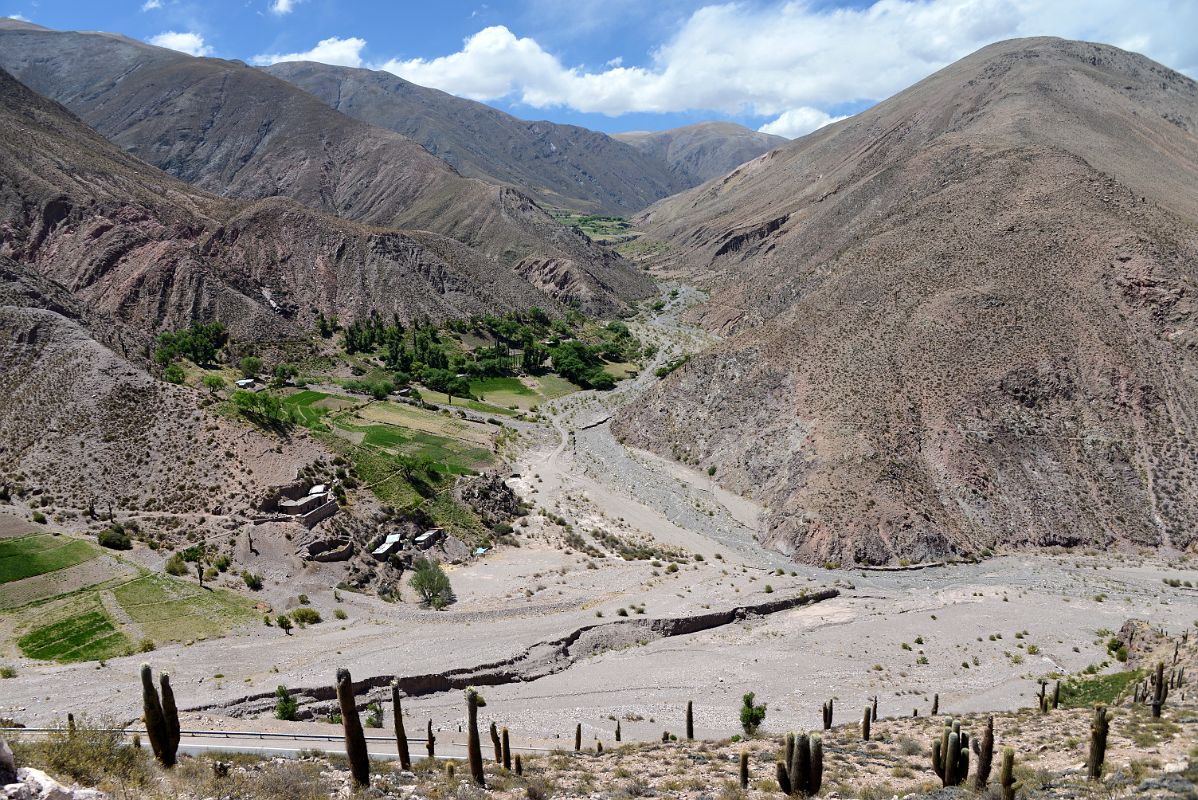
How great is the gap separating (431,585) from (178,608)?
1108 cm

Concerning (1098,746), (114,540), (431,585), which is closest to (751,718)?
(1098,746)

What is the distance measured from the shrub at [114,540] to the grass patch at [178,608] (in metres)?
3.19

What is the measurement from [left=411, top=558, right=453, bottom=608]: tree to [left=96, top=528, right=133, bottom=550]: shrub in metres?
13.8

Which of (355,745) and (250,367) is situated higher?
(250,367)

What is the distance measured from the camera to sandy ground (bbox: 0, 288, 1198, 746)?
86.2 ft

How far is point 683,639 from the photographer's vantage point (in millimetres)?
34406

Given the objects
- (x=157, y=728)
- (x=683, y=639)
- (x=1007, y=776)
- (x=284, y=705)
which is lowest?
(x=683, y=639)

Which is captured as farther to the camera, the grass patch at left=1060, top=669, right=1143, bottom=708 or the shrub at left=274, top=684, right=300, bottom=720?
the grass patch at left=1060, top=669, right=1143, bottom=708

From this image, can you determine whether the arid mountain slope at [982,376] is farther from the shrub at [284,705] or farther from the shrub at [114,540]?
the shrub at [114,540]

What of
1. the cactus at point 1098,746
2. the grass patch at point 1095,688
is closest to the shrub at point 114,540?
the cactus at point 1098,746

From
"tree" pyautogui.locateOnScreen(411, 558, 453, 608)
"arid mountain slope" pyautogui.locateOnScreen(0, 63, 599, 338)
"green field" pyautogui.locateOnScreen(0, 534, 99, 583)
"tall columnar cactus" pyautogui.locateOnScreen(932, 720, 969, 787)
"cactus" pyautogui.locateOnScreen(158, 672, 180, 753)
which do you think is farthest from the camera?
"arid mountain slope" pyautogui.locateOnScreen(0, 63, 599, 338)

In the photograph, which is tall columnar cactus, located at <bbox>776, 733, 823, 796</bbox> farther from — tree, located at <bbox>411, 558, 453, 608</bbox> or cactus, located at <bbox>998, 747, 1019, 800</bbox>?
tree, located at <bbox>411, 558, 453, 608</bbox>

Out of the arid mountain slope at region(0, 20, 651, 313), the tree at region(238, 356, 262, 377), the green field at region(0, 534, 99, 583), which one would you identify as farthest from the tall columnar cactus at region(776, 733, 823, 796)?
the arid mountain slope at region(0, 20, 651, 313)

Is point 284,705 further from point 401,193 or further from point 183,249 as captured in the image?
point 401,193
